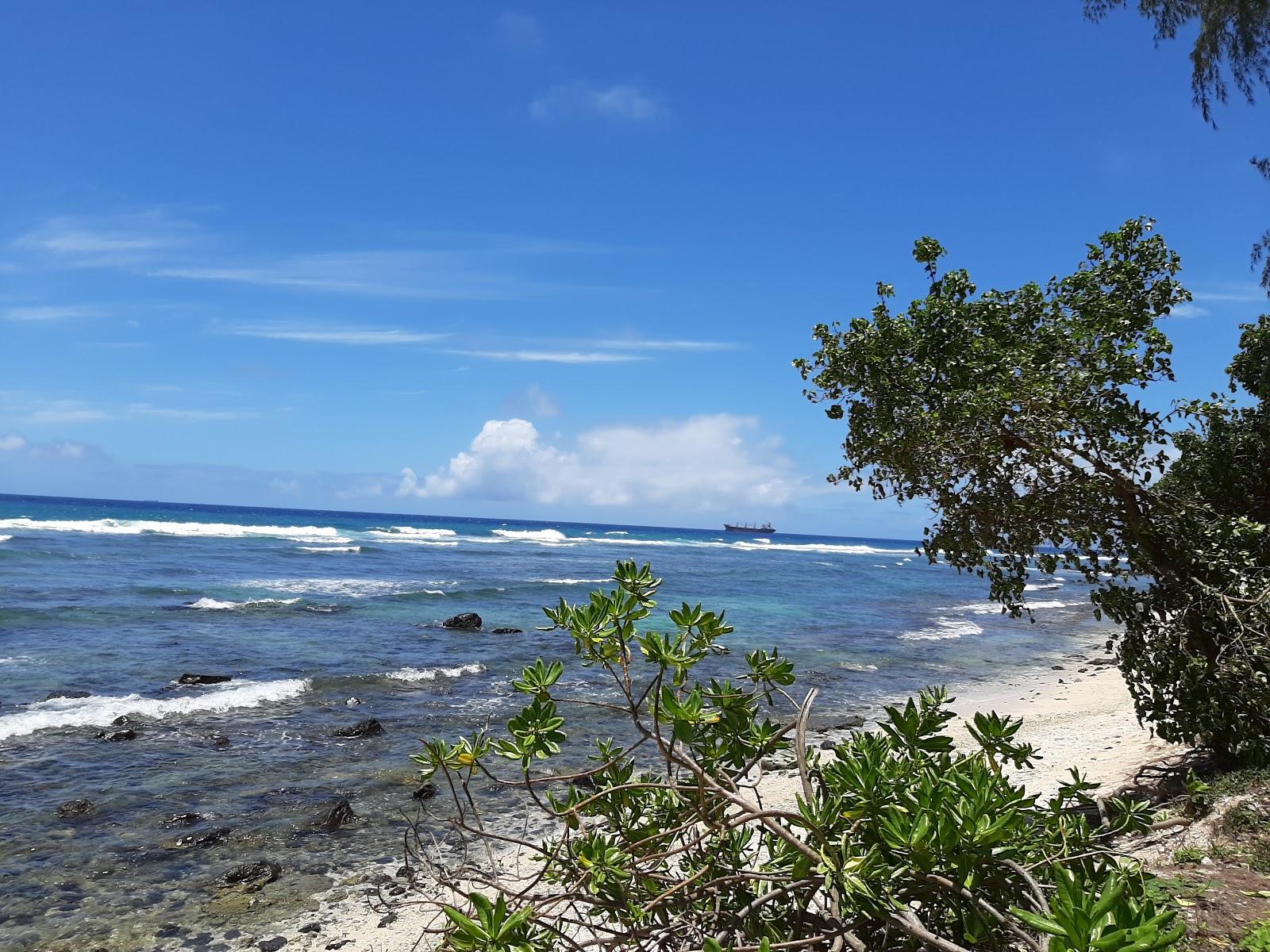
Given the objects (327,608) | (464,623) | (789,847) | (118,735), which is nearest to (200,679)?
(118,735)

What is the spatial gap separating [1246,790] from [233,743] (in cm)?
1138

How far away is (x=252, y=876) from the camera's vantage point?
729 centimetres

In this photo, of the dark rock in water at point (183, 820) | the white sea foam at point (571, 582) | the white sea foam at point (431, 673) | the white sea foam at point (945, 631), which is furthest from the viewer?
the white sea foam at point (571, 582)

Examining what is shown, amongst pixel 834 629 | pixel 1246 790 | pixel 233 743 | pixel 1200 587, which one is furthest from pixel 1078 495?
pixel 834 629

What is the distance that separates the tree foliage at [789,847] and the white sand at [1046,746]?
2.24 feet

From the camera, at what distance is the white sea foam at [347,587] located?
28391mm

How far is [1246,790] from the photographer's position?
5.85 meters

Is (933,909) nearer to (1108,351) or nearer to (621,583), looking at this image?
(621,583)

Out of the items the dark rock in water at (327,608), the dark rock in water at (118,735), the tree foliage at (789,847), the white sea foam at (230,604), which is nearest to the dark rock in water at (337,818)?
the dark rock in water at (118,735)

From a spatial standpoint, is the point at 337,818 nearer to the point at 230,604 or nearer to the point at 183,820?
the point at 183,820

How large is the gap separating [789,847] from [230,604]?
24722 mm

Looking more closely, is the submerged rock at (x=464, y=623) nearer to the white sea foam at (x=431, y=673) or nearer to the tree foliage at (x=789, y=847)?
the white sea foam at (x=431, y=673)

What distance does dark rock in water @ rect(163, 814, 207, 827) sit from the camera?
842cm

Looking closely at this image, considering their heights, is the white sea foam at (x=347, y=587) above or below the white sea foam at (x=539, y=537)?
below
